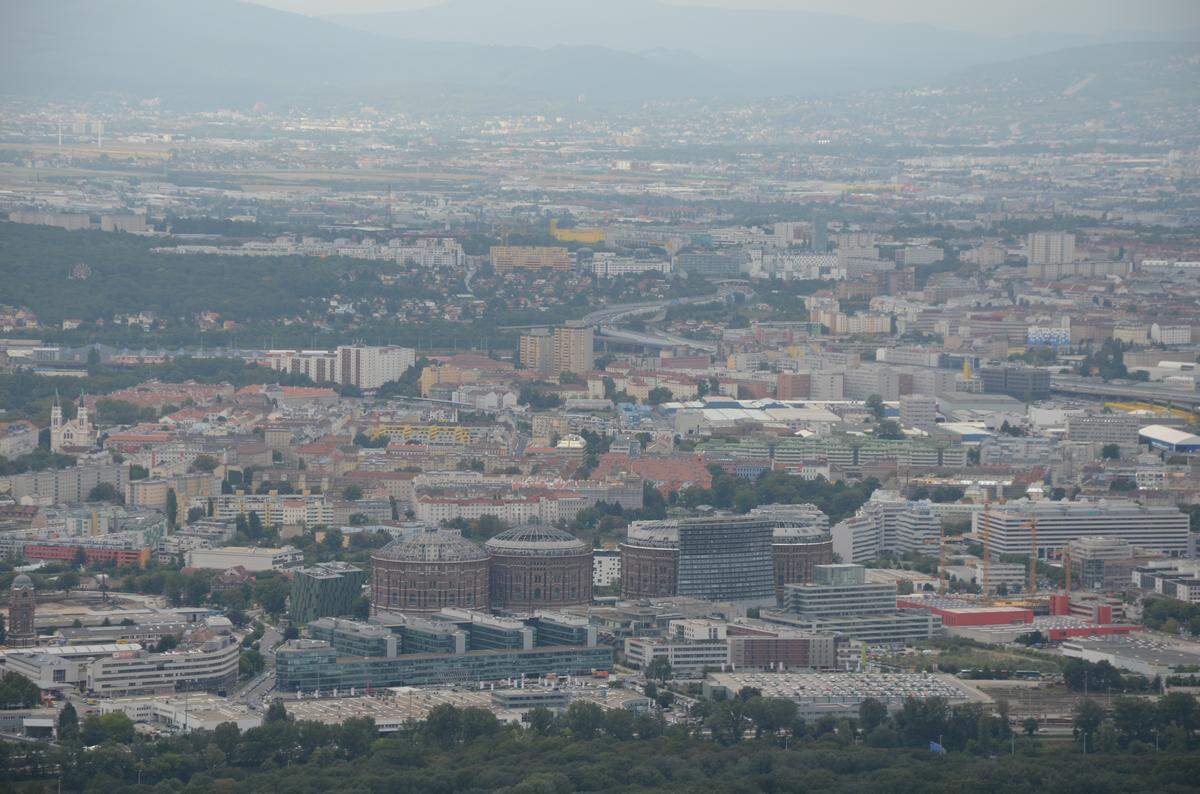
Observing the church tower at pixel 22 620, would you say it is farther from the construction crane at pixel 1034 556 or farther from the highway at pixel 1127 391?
the highway at pixel 1127 391

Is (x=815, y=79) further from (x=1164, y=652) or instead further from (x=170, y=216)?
(x=1164, y=652)

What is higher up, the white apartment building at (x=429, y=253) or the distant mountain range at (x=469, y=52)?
the distant mountain range at (x=469, y=52)

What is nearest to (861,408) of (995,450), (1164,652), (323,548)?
(995,450)

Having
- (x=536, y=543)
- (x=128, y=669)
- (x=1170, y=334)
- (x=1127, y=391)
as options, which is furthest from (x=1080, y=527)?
(x=1170, y=334)

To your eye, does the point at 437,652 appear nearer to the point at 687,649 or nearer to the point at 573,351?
the point at 687,649

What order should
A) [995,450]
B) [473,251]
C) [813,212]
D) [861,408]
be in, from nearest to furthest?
[995,450]
[861,408]
[473,251]
[813,212]

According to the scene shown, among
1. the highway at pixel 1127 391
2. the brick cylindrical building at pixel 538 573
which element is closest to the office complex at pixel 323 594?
the brick cylindrical building at pixel 538 573
